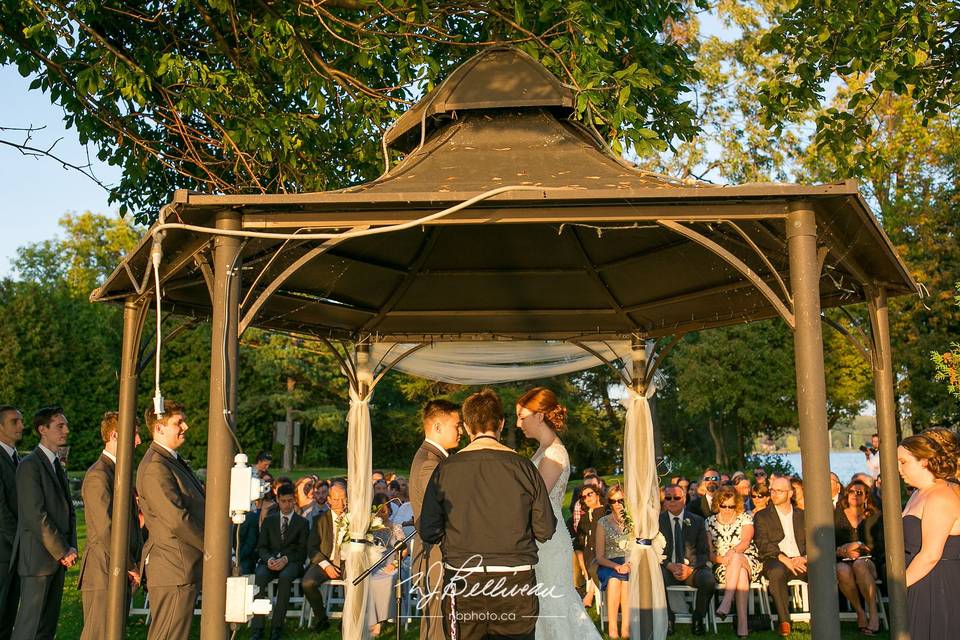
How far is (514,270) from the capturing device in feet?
34.2

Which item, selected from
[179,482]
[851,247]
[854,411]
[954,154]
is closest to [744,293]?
[851,247]

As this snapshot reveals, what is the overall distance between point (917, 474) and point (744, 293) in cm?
414

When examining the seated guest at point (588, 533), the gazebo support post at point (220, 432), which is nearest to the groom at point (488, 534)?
the gazebo support post at point (220, 432)

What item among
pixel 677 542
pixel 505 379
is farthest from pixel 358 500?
pixel 677 542

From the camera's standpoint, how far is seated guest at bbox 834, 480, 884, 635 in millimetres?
11281

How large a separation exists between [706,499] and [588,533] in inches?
88.9

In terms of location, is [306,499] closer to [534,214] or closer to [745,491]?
[745,491]

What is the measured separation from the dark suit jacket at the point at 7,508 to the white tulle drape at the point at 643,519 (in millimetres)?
6025

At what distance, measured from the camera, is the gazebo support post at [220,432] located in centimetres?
550

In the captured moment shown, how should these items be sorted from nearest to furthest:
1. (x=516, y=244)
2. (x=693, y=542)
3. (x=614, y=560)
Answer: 1. (x=516, y=244)
2. (x=614, y=560)
3. (x=693, y=542)

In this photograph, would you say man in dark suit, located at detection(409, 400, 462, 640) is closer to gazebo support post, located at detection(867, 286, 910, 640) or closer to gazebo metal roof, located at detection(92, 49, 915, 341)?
gazebo metal roof, located at detection(92, 49, 915, 341)

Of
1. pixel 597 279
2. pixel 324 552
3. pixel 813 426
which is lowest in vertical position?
pixel 324 552

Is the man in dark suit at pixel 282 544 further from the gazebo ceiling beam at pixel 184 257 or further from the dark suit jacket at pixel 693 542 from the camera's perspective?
the gazebo ceiling beam at pixel 184 257

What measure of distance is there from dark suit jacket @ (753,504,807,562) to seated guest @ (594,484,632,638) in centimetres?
169
